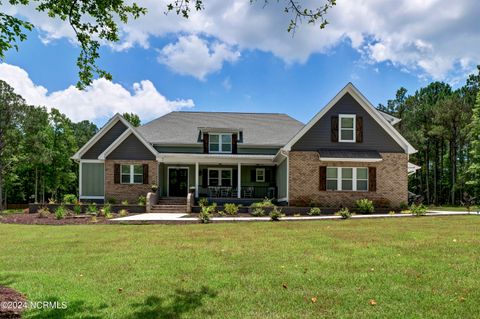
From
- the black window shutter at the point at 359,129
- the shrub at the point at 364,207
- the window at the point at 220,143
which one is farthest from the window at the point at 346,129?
the window at the point at 220,143

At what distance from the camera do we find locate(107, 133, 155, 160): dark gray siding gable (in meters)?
24.0

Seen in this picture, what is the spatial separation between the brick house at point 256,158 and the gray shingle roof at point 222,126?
76 millimetres

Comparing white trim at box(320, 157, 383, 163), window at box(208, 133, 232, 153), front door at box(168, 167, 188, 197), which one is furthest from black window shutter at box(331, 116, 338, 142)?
front door at box(168, 167, 188, 197)

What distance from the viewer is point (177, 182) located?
86.7 ft

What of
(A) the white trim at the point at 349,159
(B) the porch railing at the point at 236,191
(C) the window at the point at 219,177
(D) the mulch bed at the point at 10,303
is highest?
(A) the white trim at the point at 349,159

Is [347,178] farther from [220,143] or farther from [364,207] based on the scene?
[220,143]

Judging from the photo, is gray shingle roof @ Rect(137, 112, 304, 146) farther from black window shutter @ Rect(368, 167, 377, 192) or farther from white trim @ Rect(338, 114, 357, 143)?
black window shutter @ Rect(368, 167, 377, 192)

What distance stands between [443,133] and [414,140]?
2948 mm

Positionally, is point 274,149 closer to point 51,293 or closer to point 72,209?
point 72,209

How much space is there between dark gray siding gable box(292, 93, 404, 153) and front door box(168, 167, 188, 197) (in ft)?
30.0

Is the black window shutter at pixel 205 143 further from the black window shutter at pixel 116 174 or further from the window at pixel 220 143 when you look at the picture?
the black window shutter at pixel 116 174

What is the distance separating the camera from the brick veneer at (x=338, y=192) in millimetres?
20797

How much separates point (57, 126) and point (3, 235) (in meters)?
41.2

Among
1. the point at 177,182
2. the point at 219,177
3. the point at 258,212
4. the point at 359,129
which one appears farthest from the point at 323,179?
the point at 177,182
